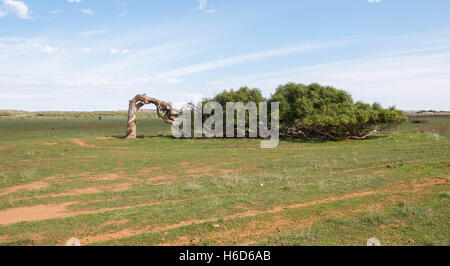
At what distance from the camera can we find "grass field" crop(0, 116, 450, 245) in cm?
596

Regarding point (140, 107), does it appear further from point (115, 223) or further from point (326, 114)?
point (115, 223)

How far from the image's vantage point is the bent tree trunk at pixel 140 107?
93.0 feet

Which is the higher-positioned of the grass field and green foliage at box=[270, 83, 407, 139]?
green foliage at box=[270, 83, 407, 139]

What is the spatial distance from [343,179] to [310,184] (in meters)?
1.57

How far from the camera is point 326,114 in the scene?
27.5 metres

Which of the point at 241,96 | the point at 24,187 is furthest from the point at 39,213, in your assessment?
the point at 241,96

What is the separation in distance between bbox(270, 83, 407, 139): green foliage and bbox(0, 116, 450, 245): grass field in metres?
11.8

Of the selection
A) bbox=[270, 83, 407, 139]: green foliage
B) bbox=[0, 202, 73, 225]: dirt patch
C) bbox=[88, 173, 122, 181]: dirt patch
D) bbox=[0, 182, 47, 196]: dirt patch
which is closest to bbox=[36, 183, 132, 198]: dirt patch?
bbox=[0, 202, 73, 225]: dirt patch

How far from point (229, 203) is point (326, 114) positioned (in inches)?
866

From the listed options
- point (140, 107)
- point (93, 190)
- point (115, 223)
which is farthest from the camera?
point (140, 107)

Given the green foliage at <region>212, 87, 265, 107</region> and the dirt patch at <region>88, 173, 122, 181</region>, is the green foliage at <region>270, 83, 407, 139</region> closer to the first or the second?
the green foliage at <region>212, 87, 265, 107</region>

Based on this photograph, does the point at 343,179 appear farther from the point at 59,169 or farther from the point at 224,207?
the point at 59,169
